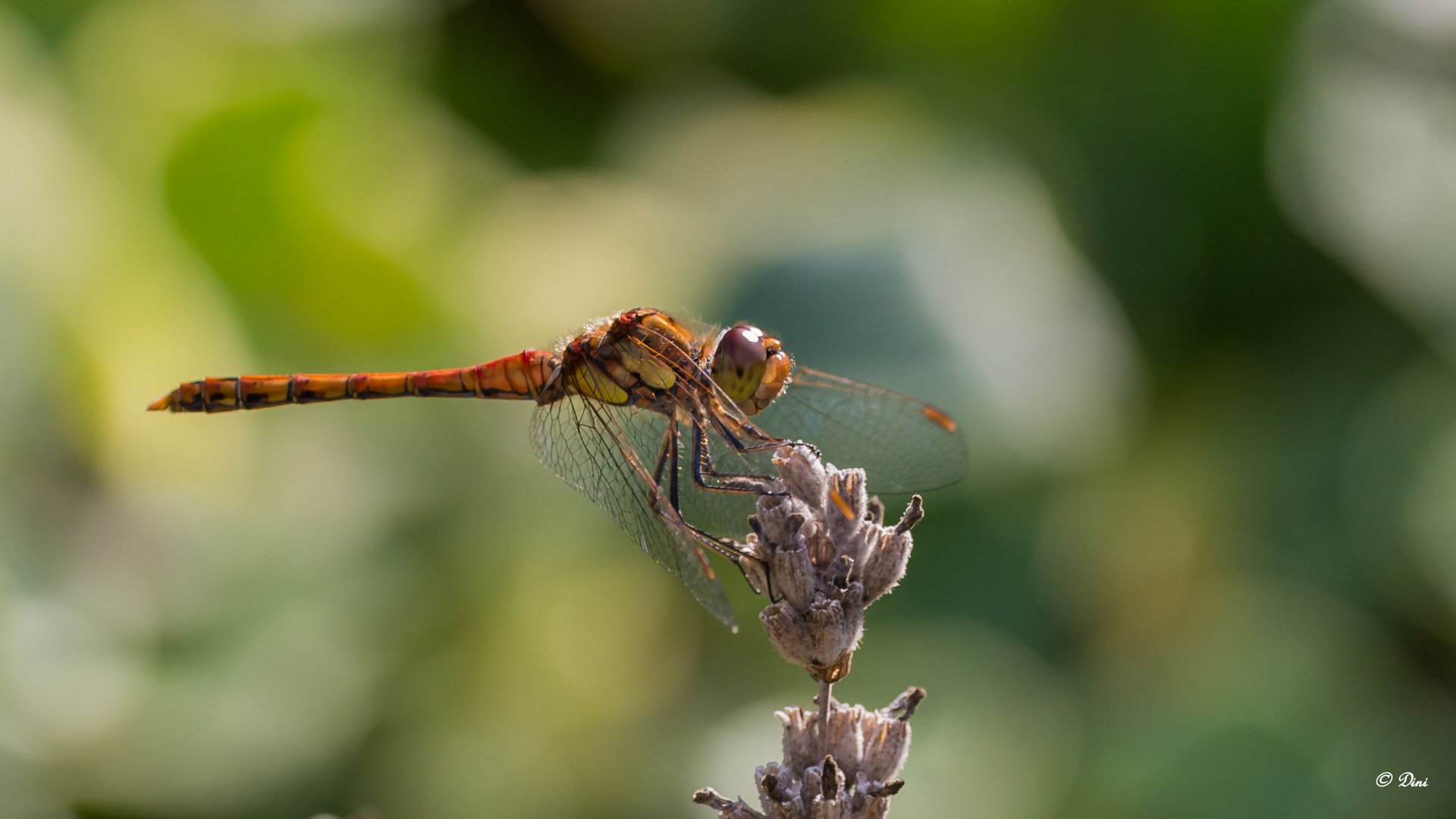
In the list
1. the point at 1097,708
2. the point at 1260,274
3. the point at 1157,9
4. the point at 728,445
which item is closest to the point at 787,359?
the point at 728,445

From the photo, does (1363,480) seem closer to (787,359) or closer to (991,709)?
(991,709)

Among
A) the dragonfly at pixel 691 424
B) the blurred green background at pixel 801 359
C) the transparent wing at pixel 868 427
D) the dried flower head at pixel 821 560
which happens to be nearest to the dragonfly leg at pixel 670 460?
the dragonfly at pixel 691 424

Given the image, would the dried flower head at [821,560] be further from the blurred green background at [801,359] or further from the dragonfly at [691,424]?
Result: the blurred green background at [801,359]

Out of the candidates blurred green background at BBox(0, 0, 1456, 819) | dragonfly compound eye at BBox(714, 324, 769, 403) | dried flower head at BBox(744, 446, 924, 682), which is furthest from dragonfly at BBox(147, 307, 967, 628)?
blurred green background at BBox(0, 0, 1456, 819)

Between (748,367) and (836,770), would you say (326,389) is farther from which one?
(836,770)

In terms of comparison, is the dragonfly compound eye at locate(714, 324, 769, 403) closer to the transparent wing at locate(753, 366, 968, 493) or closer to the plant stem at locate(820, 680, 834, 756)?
the transparent wing at locate(753, 366, 968, 493)
